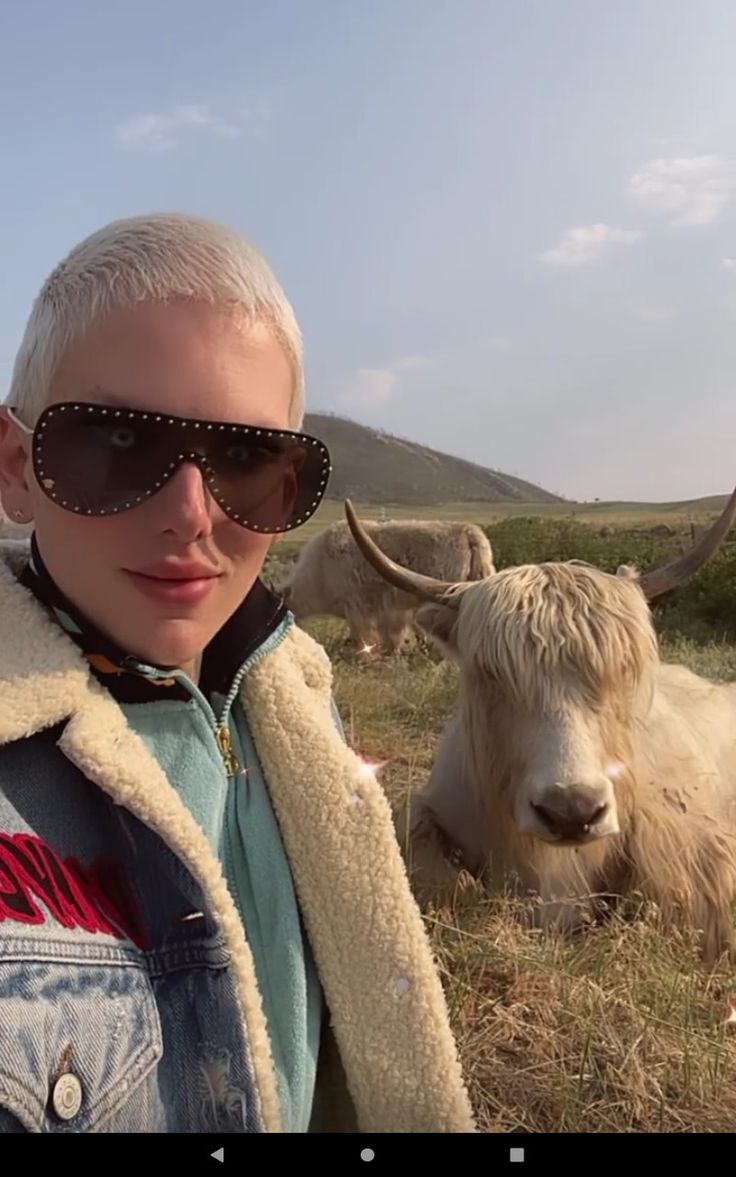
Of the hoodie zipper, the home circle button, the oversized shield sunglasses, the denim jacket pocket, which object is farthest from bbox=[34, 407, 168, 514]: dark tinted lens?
the home circle button

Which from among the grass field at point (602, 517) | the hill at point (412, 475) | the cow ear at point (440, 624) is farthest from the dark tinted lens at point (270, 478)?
the hill at point (412, 475)

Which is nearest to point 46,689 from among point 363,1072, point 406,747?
point 363,1072

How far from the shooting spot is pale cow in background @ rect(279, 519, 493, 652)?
1449 centimetres

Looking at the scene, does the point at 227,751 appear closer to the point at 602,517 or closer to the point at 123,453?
the point at 123,453

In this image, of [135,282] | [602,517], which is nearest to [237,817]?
[135,282]

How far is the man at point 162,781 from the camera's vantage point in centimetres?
119

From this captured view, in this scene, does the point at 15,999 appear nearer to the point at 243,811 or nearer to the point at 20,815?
the point at 20,815

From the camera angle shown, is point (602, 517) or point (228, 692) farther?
point (602, 517)

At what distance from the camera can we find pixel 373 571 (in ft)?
49.9

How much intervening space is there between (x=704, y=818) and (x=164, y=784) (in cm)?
332

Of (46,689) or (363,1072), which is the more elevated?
(46,689)

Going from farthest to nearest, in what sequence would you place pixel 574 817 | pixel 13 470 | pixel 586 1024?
pixel 574 817 < pixel 586 1024 < pixel 13 470

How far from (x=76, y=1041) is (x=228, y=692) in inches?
22.9

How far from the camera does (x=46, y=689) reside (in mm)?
1265
